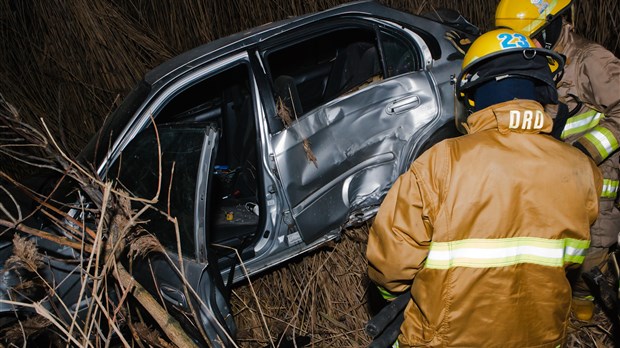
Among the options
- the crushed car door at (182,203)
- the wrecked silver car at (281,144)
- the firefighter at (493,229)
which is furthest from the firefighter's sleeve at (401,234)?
the wrecked silver car at (281,144)

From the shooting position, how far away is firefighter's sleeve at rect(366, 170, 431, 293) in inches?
75.4

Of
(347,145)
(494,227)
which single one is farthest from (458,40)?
(494,227)

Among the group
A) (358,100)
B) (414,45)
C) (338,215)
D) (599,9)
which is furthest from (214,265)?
(599,9)

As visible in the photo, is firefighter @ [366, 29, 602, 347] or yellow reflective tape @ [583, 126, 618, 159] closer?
firefighter @ [366, 29, 602, 347]

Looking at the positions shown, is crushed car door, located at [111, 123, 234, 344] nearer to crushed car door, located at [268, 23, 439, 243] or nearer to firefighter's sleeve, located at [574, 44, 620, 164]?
crushed car door, located at [268, 23, 439, 243]

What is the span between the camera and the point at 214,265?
307 cm

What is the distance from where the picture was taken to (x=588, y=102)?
134 inches

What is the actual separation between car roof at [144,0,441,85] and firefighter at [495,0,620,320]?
2.48 ft

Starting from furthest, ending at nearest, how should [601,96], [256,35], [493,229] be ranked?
[256,35], [601,96], [493,229]

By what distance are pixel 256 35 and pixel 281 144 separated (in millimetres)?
782

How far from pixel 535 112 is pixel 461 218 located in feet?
1.52

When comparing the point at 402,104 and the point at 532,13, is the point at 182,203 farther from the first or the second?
the point at 532,13

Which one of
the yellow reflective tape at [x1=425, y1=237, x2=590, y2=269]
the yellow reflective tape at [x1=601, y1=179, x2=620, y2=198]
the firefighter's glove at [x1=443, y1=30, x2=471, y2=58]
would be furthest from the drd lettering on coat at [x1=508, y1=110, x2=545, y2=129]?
the firefighter's glove at [x1=443, y1=30, x2=471, y2=58]

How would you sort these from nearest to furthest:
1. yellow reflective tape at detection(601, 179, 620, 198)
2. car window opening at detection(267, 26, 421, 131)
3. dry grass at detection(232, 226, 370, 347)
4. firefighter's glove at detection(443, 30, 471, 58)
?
yellow reflective tape at detection(601, 179, 620, 198) < car window opening at detection(267, 26, 421, 131) < dry grass at detection(232, 226, 370, 347) < firefighter's glove at detection(443, 30, 471, 58)
